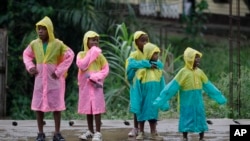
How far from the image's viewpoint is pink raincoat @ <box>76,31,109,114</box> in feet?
28.5

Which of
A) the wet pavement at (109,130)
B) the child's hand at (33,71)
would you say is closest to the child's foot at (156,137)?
the wet pavement at (109,130)

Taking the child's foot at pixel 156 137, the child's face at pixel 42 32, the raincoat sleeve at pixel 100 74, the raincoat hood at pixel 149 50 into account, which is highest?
the child's face at pixel 42 32

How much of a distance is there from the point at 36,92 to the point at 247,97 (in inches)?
178

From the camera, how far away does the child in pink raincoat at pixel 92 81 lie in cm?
870

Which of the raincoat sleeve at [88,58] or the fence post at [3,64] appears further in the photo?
the fence post at [3,64]

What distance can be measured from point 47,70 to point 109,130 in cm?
179

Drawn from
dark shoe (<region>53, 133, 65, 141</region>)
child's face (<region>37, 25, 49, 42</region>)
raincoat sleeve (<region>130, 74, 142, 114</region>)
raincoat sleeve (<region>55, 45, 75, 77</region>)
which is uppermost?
child's face (<region>37, 25, 49, 42</region>)

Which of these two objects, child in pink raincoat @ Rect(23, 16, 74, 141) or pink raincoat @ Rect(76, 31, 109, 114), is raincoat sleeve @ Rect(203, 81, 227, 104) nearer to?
pink raincoat @ Rect(76, 31, 109, 114)

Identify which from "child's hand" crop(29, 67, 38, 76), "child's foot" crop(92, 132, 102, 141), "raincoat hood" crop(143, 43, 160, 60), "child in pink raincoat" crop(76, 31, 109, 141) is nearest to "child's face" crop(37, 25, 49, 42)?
"child's hand" crop(29, 67, 38, 76)

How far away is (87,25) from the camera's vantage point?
14.2m

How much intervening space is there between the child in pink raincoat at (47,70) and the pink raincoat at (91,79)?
0.91 ft

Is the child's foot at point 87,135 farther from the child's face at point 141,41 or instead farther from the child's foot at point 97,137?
the child's face at point 141,41

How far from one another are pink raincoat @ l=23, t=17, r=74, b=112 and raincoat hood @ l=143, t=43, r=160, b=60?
1.09 m

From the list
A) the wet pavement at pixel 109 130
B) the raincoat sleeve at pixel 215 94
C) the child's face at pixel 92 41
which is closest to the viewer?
the raincoat sleeve at pixel 215 94
